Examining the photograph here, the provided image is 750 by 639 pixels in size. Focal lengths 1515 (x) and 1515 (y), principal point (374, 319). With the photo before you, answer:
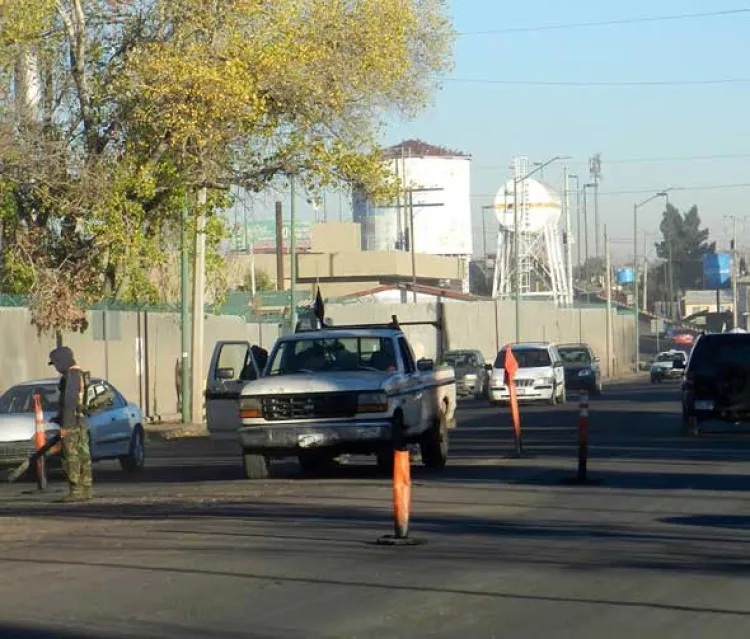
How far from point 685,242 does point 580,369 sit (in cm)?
13199

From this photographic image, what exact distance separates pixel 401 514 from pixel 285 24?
54.1 feet

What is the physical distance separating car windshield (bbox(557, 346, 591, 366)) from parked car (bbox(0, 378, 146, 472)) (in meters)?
28.4

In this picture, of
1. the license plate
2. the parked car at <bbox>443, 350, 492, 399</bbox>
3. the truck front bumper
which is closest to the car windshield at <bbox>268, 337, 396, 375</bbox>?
the truck front bumper

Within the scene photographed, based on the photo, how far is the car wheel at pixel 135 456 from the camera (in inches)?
910

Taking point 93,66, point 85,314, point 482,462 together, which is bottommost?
point 482,462

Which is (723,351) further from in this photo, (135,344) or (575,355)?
(575,355)

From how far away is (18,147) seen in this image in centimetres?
2625

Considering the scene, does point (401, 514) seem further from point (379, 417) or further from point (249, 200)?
point (249, 200)

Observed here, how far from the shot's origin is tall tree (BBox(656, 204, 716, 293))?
578 feet

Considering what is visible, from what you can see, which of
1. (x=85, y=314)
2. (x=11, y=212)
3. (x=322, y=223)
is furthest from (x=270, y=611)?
(x=322, y=223)

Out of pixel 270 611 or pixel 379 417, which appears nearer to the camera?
pixel 270 611

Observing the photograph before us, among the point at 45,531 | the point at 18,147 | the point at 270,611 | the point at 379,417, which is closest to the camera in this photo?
the point at 270,611

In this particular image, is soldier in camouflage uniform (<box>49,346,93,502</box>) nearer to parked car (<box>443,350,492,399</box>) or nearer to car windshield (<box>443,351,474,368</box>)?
parked car (<box>443,350,492,399</box>)

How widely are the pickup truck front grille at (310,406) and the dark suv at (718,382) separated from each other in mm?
9469
